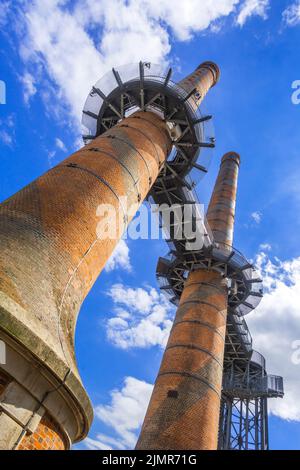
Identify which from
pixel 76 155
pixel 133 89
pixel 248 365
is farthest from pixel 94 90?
pixel 248 365

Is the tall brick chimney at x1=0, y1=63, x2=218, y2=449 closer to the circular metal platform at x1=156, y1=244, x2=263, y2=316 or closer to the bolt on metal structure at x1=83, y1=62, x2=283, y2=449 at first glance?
the bolt on metal structure at x1=83, y1=62, x2=283, y2=449

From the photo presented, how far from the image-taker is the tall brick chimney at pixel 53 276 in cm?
350

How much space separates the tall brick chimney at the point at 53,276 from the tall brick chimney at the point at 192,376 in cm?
595

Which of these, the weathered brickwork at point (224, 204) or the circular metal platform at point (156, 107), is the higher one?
the weathered brickwork at point (224, 204)

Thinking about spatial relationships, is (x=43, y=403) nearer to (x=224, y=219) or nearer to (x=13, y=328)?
(x=13, y=328)

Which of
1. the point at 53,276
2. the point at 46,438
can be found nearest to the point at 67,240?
the point at 53,276

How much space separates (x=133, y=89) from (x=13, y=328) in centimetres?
988

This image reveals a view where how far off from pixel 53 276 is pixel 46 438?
81.6 inches

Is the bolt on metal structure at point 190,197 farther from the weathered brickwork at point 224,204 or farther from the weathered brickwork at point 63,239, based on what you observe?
the weathered brickwork at point 63,239

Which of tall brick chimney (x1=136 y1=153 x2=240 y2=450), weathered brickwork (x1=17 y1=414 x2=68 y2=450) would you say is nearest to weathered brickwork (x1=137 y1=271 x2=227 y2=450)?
tall brick chimney (x1=136 y1=153 x2=240 y2=450)

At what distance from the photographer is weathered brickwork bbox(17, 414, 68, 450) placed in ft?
11.5

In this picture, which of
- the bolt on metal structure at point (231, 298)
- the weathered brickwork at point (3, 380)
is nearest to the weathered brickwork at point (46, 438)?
the weathered brickwork at point (3, 380)

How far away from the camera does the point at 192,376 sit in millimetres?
10984

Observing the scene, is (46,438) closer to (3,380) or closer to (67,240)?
(3,380)
